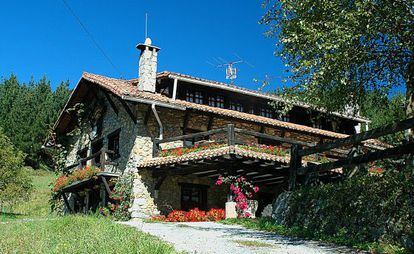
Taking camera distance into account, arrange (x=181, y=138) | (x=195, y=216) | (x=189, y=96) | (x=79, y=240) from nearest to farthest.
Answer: (x=79, y=240)
(x=195, y=216)
(x=181, y=138)
(x=189, y=96)

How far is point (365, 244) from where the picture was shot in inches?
376

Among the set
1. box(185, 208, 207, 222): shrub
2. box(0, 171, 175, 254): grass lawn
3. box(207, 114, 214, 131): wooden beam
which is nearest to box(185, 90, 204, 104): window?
box(207, 114, 214, 131): wooden beam

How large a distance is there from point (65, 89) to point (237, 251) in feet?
195

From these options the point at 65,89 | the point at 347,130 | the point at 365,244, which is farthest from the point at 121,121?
the point at 65,89

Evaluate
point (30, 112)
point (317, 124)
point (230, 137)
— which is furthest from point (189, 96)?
point (30, 112)

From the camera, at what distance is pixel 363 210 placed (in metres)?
10.2

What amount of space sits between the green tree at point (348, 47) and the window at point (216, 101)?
10.8 m

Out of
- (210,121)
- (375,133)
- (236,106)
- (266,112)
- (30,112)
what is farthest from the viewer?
(30,112)

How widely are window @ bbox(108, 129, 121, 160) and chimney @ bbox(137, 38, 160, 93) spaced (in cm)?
261

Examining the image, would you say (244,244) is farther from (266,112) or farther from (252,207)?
(266,112)

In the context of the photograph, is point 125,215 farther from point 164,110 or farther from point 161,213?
point 164,110

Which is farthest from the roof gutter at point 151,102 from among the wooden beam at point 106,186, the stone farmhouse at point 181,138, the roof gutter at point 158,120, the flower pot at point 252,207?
the flower pot at point 252,207

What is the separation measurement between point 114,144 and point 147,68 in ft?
14.7

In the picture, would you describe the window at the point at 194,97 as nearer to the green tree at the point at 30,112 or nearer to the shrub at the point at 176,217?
the shrub at the point at 176,217
